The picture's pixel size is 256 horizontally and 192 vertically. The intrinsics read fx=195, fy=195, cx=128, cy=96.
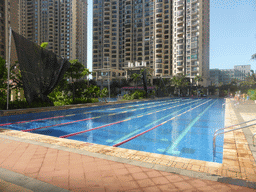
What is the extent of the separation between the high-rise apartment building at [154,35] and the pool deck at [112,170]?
197 feet

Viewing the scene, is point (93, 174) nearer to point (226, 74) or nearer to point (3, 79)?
point (3, 79)

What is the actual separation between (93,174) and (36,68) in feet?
42.2

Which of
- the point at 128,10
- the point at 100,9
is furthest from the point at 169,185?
the point at 100,9

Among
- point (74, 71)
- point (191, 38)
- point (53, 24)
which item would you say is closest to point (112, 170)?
point (74, 71)

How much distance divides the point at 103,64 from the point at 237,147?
9195 cm

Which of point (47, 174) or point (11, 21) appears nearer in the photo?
point (47, 174)

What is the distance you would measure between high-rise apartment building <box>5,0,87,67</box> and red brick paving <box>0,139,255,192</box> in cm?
12137

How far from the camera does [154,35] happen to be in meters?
86.9

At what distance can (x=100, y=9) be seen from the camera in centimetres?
10288

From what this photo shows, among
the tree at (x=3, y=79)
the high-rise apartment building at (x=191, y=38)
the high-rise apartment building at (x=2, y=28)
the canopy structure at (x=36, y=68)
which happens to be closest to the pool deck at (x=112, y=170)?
the canopy structure at (x=36, y=68)

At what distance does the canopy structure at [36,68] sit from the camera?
13.5 meters

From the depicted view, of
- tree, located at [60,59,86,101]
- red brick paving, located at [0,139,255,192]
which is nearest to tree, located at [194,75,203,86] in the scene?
tree, located at [60,59,86,101]

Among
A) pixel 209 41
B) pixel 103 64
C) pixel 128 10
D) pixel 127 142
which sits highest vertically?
pixel 128 10

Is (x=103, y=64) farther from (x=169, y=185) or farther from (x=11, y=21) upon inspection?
(x=169, y=185)
